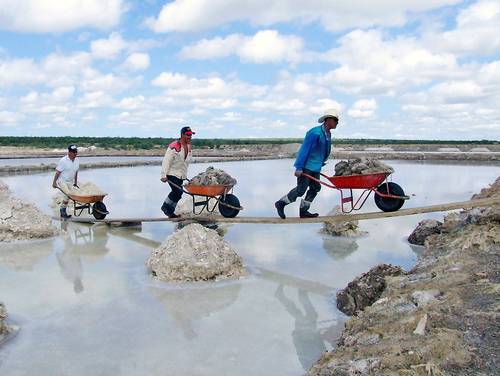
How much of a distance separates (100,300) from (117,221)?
3566 millimetres

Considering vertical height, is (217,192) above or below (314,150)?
below

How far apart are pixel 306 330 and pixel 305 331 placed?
3 cm

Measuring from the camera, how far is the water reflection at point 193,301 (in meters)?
4.13

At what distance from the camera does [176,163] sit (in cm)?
686

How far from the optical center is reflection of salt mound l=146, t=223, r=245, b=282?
203 inches

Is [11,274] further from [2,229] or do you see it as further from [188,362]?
[188,362]

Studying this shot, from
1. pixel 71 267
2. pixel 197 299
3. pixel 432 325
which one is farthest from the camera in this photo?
pixel 71 267

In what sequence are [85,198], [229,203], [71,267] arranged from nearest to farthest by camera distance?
[71,267] → [229,203] → [85,198]

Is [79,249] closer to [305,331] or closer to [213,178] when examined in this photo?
[213,178]

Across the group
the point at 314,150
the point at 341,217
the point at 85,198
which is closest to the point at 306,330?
the point at 341,217

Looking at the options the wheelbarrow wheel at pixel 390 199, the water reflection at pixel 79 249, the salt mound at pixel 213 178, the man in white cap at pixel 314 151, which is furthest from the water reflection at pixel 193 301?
the salt mound at pixel 213 178

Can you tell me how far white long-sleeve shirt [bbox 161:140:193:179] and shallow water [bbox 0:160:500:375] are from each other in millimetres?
1154

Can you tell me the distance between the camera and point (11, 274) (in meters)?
5.48

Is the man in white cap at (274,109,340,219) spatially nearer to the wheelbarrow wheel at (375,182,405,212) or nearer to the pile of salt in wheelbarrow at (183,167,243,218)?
the wheelbarrow wheel at (375,182,405,212)
